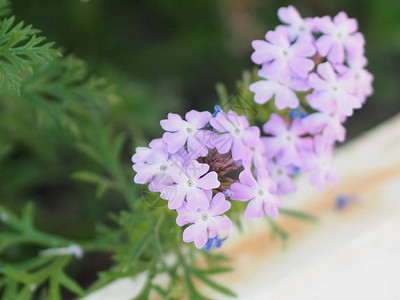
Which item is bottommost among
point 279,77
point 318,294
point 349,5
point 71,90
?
point 318,294

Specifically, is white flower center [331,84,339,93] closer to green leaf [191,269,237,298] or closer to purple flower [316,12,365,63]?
purple flower [316,12,365,63]

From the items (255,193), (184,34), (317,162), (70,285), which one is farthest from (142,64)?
(255,193)

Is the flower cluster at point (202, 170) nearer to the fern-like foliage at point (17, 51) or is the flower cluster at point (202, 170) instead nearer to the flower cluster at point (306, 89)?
the flower cluster at point (306, 89)

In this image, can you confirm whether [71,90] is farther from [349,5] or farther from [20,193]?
[349,5]

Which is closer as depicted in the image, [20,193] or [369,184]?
[369,184]

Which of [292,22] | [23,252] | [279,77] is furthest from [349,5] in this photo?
[23,252]

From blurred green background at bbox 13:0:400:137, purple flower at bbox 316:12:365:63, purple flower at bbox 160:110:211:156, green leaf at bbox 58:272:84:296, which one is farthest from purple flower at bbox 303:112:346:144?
blurred green background at bbox 13:0:400:137

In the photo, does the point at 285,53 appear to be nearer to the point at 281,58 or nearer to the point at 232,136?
the point at 281,58

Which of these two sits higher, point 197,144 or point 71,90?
point 71,90

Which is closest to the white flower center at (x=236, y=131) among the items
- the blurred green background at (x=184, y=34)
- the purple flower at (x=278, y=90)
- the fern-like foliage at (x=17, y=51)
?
the purple flower at (x=278, y=90)

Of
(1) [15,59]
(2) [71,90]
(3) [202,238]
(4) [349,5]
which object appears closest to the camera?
(3) [202,238]
